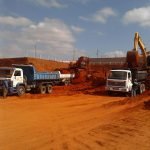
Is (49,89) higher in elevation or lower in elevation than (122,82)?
lower

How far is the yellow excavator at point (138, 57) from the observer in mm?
35781

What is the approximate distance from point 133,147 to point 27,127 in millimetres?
4756

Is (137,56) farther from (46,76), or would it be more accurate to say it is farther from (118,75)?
(46,76)

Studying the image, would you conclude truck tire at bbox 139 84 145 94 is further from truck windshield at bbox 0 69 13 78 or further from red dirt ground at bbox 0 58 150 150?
red dirt ground at bbox 0 58 150 150

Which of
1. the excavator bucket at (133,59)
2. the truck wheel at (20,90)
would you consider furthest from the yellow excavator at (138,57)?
the truck wheel at (20,90)

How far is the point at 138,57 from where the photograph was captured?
36688mm

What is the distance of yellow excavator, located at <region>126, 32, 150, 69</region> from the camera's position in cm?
3578

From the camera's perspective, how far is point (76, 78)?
137 ft

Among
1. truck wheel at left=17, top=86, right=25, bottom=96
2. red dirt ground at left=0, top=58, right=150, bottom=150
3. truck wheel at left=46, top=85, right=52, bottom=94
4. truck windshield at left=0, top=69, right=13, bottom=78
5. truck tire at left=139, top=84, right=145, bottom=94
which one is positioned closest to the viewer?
red dirt ground at left=0, top=58, right=150, bottom=150

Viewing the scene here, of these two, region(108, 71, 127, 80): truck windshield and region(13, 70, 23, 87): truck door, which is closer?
region(13, 70, 23, 87): truck door

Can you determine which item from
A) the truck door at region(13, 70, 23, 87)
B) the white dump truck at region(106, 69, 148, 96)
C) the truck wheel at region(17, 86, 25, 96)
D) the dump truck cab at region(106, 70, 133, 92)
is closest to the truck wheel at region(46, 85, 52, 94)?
the truck wheel at region(17, 86, 25, 96)

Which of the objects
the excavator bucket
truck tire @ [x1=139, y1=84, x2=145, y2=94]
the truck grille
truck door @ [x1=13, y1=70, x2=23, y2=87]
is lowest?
truck tire @ [x1=139, y1=84, x2=145, y2=94]

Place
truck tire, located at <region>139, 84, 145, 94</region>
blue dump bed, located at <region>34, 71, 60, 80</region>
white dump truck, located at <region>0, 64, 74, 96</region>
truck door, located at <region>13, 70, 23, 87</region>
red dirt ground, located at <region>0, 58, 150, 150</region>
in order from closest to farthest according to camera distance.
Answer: red dirt ground, located at <region>0, 58, 150, 150</region>, white dump truck, located at <region>0, 64, 74, 96</region>, truck door, located at <region>13, 70, 23, 87</region>, blue dump bed, located at <region>34, 71, 60, 80</region>, truck tire, located at <region>139, 84, 145, 94</region>

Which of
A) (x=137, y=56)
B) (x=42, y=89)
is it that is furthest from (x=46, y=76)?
(x=137, y=56)
